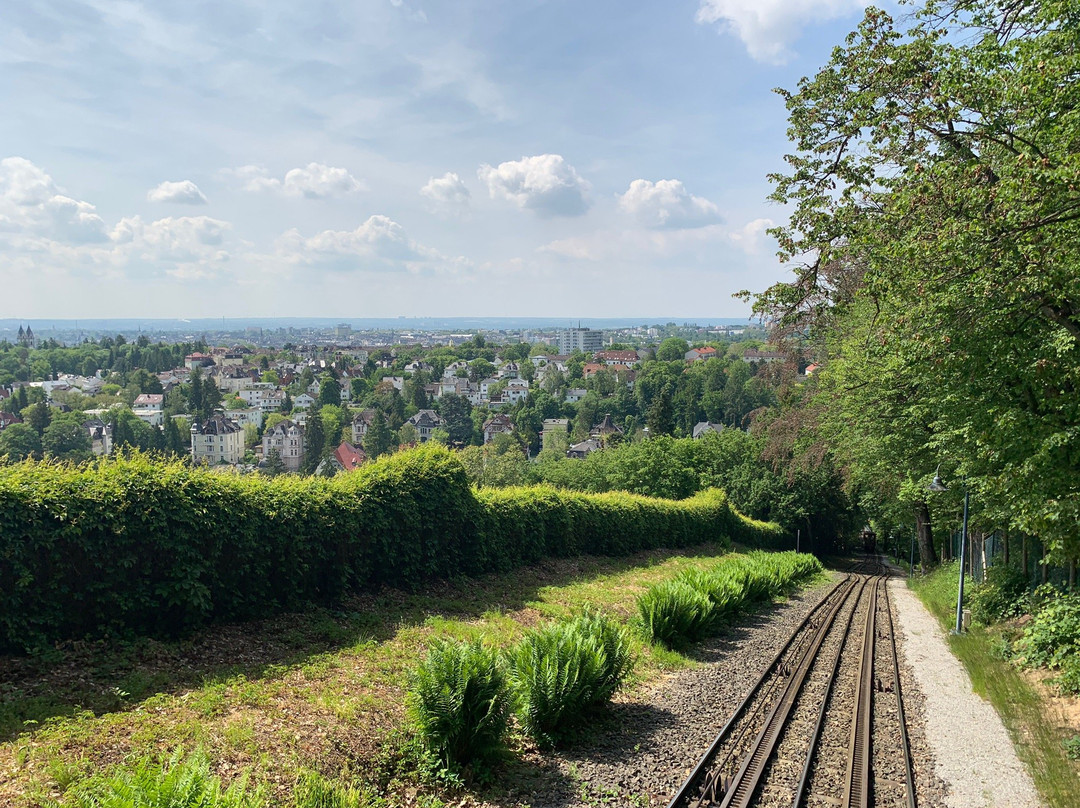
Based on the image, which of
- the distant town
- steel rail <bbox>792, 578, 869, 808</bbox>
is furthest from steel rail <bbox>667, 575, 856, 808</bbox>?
the distant town

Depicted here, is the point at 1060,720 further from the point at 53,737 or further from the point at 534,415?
the point at 534,415

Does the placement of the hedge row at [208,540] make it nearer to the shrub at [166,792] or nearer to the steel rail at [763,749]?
the shrub at [166,792]

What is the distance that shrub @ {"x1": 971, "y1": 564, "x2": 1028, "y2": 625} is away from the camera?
61.9 ft

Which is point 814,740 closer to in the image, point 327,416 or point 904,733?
point 904,733

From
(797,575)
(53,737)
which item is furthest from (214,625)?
(797,575)

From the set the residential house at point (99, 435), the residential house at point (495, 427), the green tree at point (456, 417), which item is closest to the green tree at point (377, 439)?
the green tree at point (456, 417)

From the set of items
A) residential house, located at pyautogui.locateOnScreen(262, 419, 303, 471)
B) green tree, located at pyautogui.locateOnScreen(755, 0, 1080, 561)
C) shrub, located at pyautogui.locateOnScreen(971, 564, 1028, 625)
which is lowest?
residential house, located at pyautogui.locateOnScreen(262, 419, 303, 471)

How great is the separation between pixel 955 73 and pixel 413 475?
40.9 ft

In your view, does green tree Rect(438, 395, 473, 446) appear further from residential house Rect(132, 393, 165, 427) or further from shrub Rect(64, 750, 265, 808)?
shrub Rect(64, 750, 265, 808)

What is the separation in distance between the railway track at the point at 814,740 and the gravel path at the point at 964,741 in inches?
19.6

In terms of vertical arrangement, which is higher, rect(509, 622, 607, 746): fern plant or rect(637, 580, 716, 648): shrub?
rect(509, 622, 607, 746): fern plant

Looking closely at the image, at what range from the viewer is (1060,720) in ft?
37.8

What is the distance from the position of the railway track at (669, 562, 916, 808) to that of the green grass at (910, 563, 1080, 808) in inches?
62.4

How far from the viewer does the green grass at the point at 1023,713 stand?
30.6 feet
